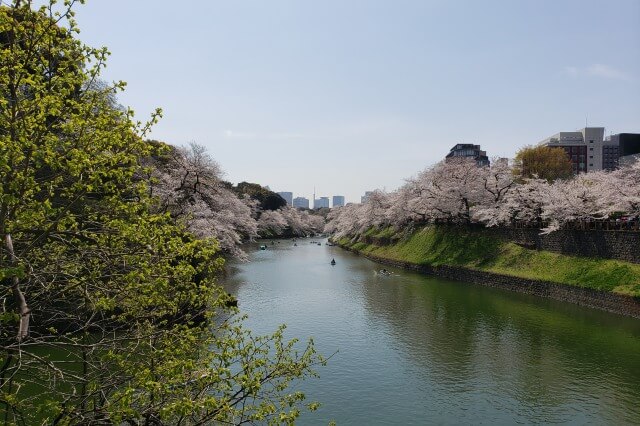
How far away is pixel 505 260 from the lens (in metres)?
43.4

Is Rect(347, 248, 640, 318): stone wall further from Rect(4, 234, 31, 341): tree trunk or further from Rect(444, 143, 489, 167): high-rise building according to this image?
Rect(444, 143, 489, 167): high-rise building

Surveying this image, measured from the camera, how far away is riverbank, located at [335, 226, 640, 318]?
101 ft

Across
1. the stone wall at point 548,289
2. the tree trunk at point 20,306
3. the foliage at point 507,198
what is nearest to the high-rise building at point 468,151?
the foliage at point 507,198

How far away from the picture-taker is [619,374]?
63.1ft

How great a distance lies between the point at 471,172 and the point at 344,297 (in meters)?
28.0

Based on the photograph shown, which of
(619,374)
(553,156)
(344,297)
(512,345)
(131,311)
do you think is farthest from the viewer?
(553,156)

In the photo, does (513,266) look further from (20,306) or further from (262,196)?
(262,196)

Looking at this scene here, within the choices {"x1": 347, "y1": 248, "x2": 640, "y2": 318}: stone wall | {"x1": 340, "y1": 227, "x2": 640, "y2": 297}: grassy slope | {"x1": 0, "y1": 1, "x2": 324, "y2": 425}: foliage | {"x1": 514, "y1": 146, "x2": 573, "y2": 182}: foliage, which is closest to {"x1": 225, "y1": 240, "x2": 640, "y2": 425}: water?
{"x1": 347, "y1": 248, "x2": 640, "y2": 318}: stone wall

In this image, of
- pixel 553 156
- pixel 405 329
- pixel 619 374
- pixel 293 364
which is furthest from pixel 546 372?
pixel 553 156

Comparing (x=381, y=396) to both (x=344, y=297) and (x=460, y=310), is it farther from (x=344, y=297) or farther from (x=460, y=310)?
(x=344, y=297)

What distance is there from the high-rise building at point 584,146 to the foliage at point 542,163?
140 ft

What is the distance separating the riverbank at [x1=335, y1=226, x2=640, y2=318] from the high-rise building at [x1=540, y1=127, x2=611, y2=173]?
83.5 metres

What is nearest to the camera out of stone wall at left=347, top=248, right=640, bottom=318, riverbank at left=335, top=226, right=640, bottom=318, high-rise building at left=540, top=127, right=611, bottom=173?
stone wall at left=347, top=248, right=640, bottom=318

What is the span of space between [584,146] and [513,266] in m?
101
